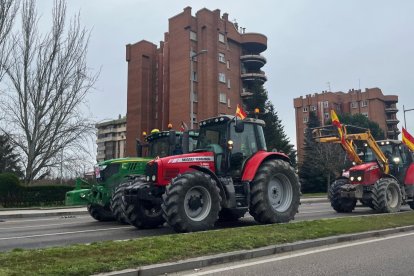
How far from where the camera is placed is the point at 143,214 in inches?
436

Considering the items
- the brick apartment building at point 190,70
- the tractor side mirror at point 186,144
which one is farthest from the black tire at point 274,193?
the brick apartment building at point 190,70

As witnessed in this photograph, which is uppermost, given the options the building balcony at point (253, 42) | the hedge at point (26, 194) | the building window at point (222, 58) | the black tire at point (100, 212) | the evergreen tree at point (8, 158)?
the building balcony at point (253, 42)

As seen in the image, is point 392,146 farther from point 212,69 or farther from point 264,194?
point 212,69

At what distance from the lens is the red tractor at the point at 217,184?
9719 millimetres

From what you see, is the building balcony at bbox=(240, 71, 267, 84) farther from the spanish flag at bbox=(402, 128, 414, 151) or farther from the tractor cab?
the tractor cab

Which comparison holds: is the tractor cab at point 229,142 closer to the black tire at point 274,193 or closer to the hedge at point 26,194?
the black tire at point 274,193

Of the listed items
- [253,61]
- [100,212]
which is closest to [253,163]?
[100,212]

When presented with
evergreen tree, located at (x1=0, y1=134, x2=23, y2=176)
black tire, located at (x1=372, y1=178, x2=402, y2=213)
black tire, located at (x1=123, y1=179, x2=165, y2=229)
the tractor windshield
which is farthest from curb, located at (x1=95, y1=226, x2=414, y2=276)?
evergreen tree, located at (x1=0, y1=134, x2=23, y2=176)

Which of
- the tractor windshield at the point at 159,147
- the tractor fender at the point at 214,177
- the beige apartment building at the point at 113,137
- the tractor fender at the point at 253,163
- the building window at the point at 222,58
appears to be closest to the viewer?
the tractor fender at the point at 214,177

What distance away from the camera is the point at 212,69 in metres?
56.9

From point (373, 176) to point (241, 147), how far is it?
7.57 m

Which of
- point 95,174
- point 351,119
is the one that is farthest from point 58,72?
point 351,119

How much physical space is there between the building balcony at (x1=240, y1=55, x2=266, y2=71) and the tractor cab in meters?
51.5

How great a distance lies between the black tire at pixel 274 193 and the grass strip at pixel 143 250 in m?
0.97
